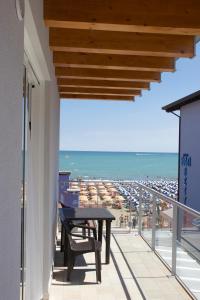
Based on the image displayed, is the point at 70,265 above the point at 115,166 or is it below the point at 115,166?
above

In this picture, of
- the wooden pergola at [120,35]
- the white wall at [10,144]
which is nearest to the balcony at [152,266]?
the wooden pergola at [120,35]

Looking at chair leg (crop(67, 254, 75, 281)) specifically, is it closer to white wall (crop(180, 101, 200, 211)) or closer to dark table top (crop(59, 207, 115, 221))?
dark table top (crop(59, 207, 115, 221))

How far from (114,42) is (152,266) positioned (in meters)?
2.96

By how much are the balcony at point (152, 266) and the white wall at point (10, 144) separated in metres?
2.73

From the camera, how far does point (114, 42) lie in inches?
139

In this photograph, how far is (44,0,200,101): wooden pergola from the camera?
2857 mm

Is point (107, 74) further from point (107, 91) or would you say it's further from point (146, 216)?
point (146, 216)

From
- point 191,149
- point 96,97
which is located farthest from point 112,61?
point 191,149

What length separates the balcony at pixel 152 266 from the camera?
13.8ft

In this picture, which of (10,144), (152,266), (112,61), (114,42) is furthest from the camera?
(152,266)

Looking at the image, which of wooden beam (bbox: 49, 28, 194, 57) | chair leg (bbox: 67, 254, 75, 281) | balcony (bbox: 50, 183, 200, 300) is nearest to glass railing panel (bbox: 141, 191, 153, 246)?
balcony (bbox: 50, 183, 200, 300)

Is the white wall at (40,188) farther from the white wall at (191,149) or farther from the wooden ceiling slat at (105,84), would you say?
the white wall at (191,149)

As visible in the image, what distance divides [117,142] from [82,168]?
13.9 meters

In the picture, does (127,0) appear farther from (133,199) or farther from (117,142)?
(117,142)
